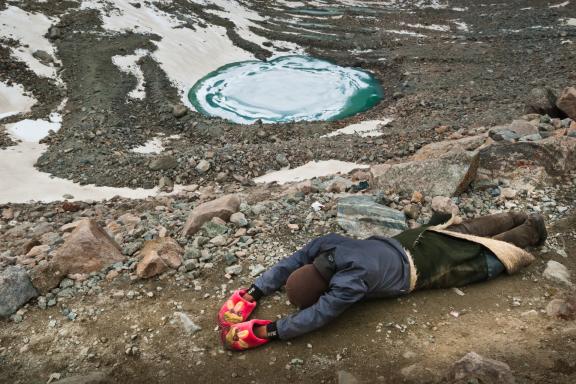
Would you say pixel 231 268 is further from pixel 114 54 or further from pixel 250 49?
pixel 250 49

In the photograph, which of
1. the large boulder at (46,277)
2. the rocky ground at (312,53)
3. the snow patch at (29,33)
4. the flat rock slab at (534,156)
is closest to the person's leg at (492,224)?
the flat rock slab at (534,156)

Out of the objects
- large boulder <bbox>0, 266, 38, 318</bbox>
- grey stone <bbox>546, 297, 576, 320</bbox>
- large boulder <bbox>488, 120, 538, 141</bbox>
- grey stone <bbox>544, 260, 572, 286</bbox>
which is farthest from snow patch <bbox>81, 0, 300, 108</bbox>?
grey stone <bbox>546, 297, 576, 320</bbox>

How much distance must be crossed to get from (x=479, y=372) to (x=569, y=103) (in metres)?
7.03

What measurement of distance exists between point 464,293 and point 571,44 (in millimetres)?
18188

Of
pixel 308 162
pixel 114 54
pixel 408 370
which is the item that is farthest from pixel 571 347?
pixel 114 54

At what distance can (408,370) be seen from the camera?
3.26m

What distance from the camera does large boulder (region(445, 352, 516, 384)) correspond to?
2859mm

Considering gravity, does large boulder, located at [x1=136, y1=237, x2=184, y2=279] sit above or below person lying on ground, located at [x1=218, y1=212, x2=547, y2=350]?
below

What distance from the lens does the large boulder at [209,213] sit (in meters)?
5.22

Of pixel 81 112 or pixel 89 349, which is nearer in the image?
pixel 89 349

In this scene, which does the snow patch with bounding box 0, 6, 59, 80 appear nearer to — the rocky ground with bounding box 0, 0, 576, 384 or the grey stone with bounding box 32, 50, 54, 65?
the grey stone with bounding box 32, 50, 54, 65

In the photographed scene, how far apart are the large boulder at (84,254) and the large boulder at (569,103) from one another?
8040 mm

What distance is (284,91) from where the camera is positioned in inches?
619

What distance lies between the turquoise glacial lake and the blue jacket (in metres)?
10.0
